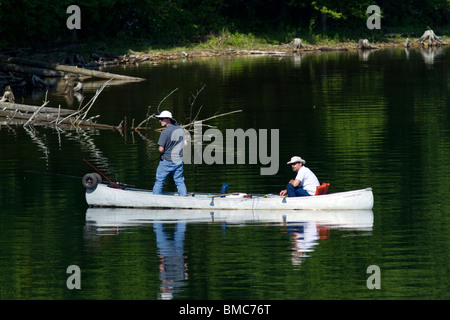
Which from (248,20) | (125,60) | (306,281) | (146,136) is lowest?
(306,281)

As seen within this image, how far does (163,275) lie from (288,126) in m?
20.7

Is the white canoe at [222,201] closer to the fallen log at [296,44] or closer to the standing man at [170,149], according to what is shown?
the standing man at [170,149]

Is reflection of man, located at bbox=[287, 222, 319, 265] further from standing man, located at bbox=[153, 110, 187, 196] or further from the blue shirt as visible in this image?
the blue shirt

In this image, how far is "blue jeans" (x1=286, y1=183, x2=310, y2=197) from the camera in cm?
2105

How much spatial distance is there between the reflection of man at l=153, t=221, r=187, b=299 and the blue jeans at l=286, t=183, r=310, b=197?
8.57 ft

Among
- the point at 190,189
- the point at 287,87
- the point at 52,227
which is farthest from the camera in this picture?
the point at 287,87

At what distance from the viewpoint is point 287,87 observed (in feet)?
176

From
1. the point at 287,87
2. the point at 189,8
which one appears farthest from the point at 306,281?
the point at 189,8

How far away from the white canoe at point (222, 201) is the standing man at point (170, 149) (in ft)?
1.05

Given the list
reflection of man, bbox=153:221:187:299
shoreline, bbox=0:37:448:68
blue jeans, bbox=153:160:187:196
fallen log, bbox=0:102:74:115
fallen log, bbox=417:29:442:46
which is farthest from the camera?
fallen log, bbox=417:29:442:46

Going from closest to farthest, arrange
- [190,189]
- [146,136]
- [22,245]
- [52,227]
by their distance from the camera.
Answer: [22,245], [52,227], [190,189], [146,136]

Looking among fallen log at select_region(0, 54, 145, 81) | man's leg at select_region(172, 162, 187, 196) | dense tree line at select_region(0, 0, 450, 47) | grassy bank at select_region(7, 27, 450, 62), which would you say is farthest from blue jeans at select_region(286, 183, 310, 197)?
grassy bank at select_region(7, 27, 450, 62)

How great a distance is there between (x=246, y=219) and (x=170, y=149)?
2.58 m

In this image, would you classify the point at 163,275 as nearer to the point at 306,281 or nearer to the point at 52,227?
the point at 306,281
